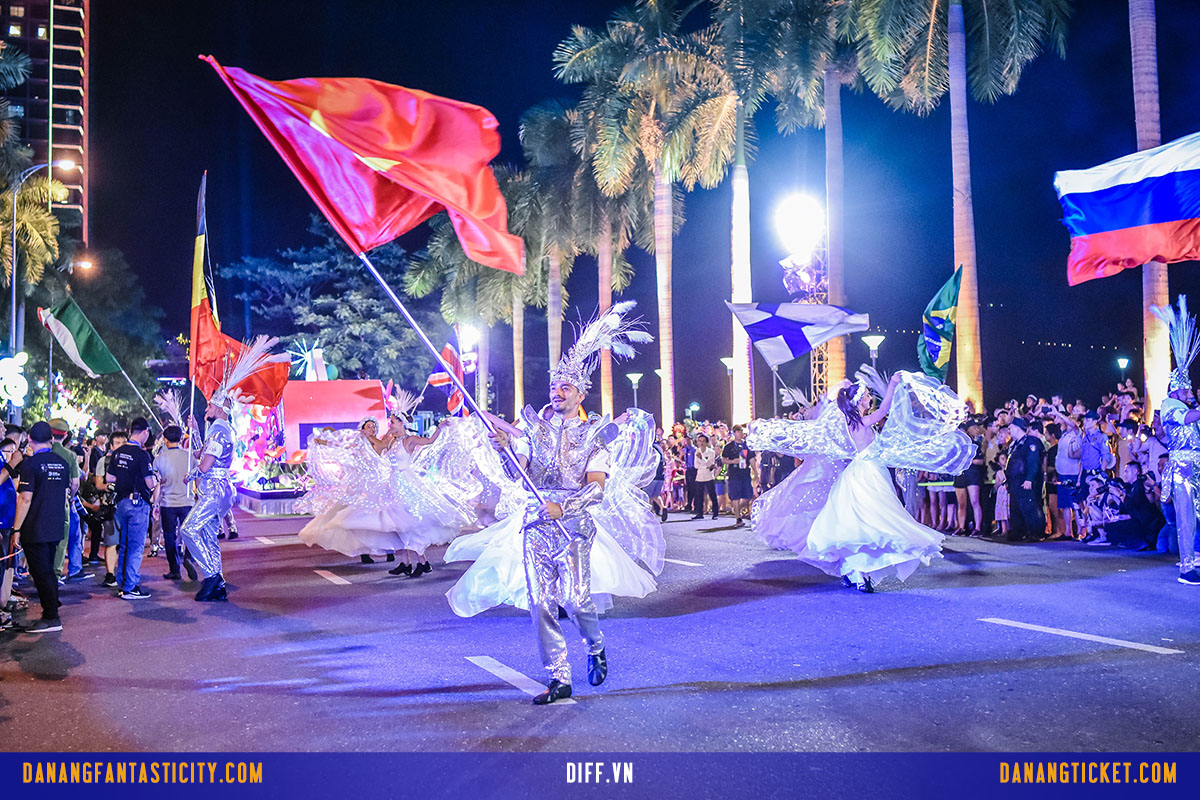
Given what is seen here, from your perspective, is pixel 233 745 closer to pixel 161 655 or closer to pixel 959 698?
pixel 161 655

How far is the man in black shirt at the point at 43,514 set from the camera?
30.9ft

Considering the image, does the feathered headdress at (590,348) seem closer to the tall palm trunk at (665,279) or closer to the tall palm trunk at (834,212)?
the tall palm trunk at (834,212)

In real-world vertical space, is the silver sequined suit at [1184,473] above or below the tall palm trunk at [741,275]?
below

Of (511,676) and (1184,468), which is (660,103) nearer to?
(1184,468)

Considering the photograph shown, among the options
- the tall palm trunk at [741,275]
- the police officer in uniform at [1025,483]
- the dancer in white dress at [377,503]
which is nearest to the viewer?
the dancer in white dress at [377,503]

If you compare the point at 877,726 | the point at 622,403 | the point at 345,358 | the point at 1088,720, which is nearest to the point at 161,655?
the point at 877,726

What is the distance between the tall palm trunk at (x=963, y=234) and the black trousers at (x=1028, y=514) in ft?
19.1

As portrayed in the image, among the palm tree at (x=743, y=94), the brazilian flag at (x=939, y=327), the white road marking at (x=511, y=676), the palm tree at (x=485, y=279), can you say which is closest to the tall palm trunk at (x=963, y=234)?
the brazilian flag at (x=939, y=327)

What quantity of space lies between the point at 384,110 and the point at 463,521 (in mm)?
7379

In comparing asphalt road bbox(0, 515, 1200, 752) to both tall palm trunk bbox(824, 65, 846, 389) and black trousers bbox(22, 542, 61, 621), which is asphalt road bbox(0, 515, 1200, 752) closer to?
black trousers bbox(22, 542, 61, 621)

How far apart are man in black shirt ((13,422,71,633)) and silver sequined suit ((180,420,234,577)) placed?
5.01 ft

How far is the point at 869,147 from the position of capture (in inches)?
1462

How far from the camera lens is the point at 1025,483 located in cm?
1522

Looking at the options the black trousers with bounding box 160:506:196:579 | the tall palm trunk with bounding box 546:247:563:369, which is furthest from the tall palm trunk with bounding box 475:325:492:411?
the black trousers with bounding box 160:506:196:579
